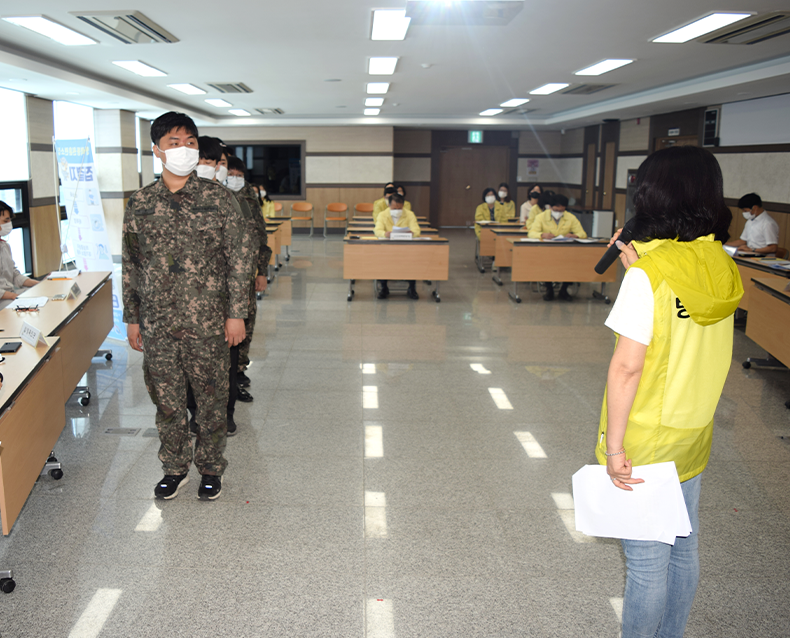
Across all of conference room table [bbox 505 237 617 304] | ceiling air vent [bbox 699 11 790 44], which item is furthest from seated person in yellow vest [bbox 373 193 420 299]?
ceiling air vent [bbox 699 11 790 44]

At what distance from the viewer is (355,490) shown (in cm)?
307

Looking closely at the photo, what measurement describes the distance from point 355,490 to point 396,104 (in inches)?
415

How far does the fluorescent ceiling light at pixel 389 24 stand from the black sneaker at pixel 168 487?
161 inches

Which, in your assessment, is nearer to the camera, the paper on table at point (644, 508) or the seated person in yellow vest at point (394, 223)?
the paper on table at point (644, 508)

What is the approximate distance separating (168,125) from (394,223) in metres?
6.06

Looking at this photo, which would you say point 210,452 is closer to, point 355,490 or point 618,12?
point 355,490

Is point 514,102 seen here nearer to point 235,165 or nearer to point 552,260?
point 552,260

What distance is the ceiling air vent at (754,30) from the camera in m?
5.23

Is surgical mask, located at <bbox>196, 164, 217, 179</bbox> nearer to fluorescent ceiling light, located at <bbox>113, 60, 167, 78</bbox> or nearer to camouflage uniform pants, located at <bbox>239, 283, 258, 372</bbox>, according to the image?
Result: camouflage uniform pants, located at <bbox>239, 283, 258, 372</bbox>

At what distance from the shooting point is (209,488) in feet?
9.70

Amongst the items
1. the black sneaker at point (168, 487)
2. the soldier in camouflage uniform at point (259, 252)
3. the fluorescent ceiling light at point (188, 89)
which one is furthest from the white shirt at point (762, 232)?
the fluorescent ceiling light at point (188, 89)

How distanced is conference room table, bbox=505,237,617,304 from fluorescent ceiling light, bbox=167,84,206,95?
5798 millimetres

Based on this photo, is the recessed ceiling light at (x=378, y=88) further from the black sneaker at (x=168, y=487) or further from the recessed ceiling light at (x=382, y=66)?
the black sneaker at (x=168, y=487)

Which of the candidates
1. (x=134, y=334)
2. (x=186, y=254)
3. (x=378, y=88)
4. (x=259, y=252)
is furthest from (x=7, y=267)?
(x=378, y=88)
